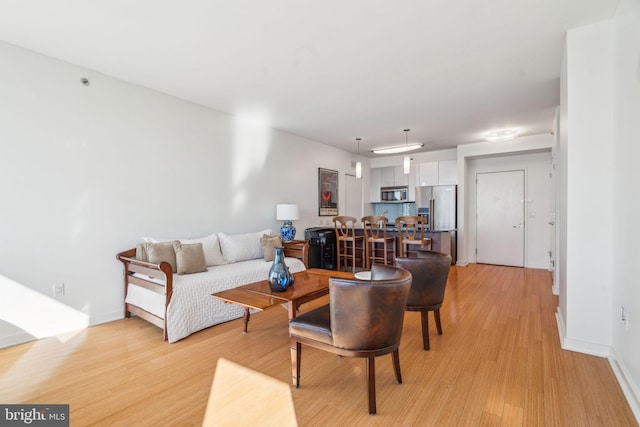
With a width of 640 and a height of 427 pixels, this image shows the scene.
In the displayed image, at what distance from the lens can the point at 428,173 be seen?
724 cm

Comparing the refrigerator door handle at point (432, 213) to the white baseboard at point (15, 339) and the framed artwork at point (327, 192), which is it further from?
the white baseboard at point (15, 339)

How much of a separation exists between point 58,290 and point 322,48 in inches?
135

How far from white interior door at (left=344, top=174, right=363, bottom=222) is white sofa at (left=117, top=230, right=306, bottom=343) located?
3.66 metres

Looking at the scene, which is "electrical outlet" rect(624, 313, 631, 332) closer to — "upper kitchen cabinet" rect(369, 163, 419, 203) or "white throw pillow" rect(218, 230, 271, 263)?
A: "white throw pillow" rect(218, 230, 271, 263)

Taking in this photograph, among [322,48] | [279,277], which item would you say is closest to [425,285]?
[279,277]

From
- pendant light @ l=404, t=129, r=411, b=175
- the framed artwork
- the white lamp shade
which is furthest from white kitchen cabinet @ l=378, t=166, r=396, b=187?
the white lamp shade

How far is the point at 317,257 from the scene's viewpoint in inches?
228

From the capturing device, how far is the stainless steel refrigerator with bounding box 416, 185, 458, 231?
678cm

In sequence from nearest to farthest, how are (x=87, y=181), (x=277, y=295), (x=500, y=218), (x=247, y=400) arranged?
(x=247, y=400) → (x=277, y=295) → (x=87, y=181) → (x=500, y=218)

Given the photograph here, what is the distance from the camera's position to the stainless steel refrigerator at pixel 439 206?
6.78 m

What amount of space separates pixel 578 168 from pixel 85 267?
15.3 ft

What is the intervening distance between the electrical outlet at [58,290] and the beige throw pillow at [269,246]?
2.17m

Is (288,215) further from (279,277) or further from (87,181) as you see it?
(87,181)

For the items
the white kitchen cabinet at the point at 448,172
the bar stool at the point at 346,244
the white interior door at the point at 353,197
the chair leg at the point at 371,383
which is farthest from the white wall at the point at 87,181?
the white kitchen cabinet at the point at 448,172
